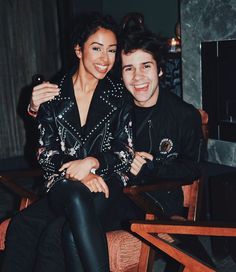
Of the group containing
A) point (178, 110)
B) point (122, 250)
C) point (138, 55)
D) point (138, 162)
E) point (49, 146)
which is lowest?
point (122, 250)

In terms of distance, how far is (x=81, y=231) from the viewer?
180 centimetres

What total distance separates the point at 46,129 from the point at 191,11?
2.78 metres

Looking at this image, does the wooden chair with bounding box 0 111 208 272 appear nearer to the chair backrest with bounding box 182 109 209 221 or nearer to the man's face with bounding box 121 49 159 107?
the chair backrest with bounding box 182 109 209 221

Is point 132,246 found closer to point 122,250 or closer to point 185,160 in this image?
point 122,250

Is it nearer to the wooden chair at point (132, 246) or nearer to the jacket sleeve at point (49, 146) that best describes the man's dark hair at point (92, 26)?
the jacket sleeve at point (49, 146)

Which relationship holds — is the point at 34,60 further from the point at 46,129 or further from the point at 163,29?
the point at 46,129

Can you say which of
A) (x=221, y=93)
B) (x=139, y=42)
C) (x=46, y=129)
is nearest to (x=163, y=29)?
(x=221, y=93)

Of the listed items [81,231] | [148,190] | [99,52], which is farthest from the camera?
[99,52]

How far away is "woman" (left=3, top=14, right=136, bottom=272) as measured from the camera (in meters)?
2.05

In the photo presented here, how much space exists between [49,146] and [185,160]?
29.4 inches

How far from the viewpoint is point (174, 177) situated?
90.7 inches

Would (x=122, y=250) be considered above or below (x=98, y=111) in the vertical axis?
below

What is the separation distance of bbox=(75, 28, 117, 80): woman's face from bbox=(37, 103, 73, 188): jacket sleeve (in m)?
0.31

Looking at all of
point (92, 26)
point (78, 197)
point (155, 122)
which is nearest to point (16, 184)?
→ point (78, 197)
